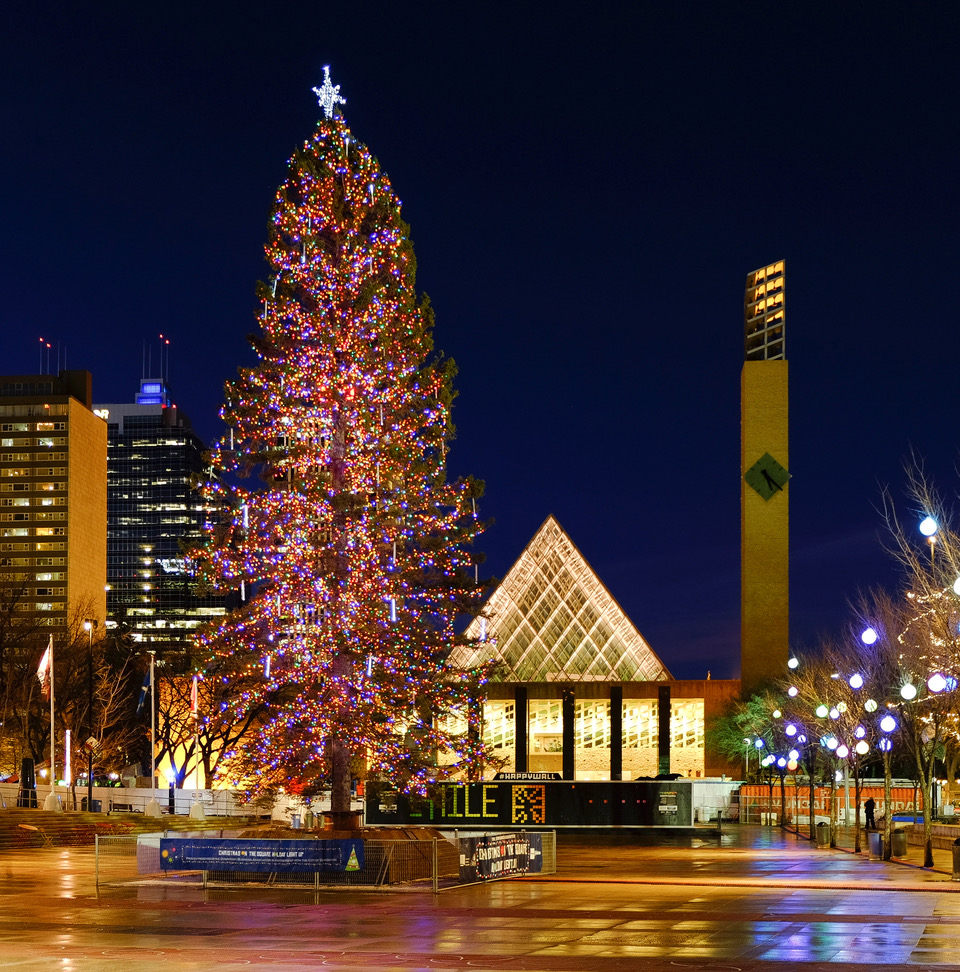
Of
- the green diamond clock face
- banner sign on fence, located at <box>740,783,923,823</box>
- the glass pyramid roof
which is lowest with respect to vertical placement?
banner sign on fence, located at <box>740,783,923,823</box>

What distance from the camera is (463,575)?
31297 millimetres

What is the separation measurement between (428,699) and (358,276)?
30.5ft

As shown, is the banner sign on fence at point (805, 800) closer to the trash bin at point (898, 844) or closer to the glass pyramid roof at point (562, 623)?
the glass pyramid roof at point (562, 623)

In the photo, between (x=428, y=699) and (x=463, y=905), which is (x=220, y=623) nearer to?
(x=428, y=699)

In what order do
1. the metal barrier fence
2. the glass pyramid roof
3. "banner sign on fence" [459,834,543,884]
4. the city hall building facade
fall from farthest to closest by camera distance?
the glass pyramid roof, the city hall building facade, "banner sign on fence" [459,834,543,884], the metal barrier fence

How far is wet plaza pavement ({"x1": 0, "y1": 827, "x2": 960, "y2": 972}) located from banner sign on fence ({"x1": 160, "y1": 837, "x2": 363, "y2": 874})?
1.63ft

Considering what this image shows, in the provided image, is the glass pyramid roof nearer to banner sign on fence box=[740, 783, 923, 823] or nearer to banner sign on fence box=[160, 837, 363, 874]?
banner sign on fence box=[740, 783, 923, 823]

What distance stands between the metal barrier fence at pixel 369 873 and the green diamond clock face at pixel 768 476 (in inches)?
2787

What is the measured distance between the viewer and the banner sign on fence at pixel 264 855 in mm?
26266

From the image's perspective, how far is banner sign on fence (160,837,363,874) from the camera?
26.3m

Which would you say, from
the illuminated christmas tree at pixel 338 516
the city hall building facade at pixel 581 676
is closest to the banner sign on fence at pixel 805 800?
the city hall building facade at pixel 581 676

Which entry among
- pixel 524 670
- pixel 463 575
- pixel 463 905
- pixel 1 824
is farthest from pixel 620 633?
pixel 463 905

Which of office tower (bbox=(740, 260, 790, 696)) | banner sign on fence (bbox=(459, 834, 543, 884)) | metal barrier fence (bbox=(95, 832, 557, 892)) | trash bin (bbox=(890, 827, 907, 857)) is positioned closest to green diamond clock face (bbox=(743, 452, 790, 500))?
office tower (bbox=(740, 260, 790, 696))

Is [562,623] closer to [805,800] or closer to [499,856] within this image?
[805,800]
